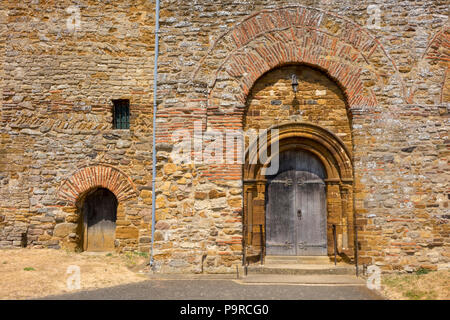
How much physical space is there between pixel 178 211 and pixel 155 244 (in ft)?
2.43

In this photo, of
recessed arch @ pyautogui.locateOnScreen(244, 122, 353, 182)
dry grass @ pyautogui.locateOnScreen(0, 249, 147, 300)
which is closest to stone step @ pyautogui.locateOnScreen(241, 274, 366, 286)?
recessed arch @ pyautogui.locateOnScreen(244, 122, 353, 182)

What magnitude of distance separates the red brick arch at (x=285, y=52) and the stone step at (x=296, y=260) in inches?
118

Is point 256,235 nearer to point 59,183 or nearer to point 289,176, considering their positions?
point 289,176

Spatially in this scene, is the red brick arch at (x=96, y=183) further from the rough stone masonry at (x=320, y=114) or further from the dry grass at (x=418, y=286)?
the dry grass at (x=418, y=286)

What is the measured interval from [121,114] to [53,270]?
3.86 m

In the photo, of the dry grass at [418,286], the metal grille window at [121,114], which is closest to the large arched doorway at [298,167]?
the dry grass at [418,286]

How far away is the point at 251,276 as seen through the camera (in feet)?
20.0

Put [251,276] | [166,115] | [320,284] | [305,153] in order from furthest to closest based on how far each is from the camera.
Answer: [305,153] < [166,115] < [251,276] < [320,284]

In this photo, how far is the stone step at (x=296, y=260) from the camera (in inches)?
261

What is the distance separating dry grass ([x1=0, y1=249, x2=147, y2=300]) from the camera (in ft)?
16.8

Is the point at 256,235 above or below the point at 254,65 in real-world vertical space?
below

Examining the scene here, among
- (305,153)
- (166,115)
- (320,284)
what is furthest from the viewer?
(305,153)

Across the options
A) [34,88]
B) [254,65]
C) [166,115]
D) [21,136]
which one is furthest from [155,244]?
[34,88]

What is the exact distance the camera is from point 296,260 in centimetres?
671
